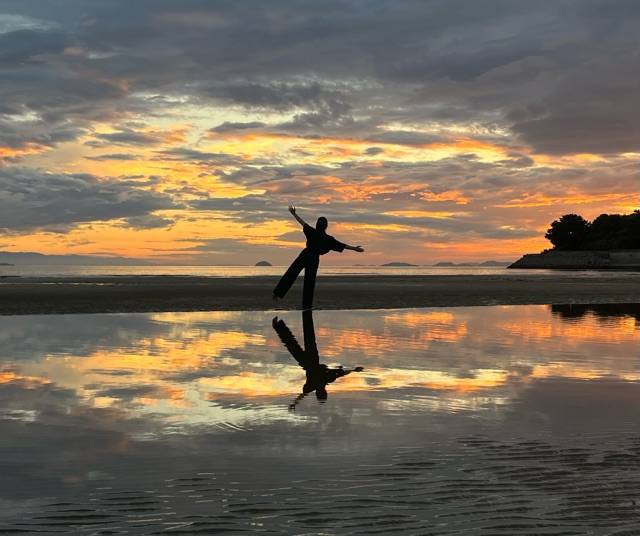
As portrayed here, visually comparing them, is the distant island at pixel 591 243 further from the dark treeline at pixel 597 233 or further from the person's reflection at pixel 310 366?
the person's reflection at pixel 310 366

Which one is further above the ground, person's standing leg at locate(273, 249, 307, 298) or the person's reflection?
person's standing leg at locate(273, 249, 307, 298)

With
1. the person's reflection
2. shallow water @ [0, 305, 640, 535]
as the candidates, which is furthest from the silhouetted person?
shallow water @ [0, 305, 640, 535]

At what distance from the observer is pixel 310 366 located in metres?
11.3

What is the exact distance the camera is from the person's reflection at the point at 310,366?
360 inches

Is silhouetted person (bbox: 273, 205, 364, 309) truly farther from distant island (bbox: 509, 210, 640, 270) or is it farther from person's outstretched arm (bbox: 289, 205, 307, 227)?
distant island (bbox: 509, 210, 640, 270)

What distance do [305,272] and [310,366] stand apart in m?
12.6

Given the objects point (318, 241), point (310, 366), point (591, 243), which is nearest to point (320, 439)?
point (310, 366)

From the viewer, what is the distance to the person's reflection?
9.13 meters

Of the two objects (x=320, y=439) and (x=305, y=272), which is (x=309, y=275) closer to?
(x=305, y=272)

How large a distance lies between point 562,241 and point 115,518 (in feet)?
582

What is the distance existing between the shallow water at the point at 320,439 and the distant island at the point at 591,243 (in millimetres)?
132798

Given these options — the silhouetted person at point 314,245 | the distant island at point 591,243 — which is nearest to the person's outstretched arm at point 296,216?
the silhouetted person at point 314,245

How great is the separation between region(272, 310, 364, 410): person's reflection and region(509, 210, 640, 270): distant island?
5057 inches

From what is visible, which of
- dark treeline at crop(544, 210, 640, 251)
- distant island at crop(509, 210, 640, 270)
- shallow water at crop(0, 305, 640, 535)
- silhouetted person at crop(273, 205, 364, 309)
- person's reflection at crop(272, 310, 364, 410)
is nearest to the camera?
shallow water at crop(0, 305, 640, 535)
